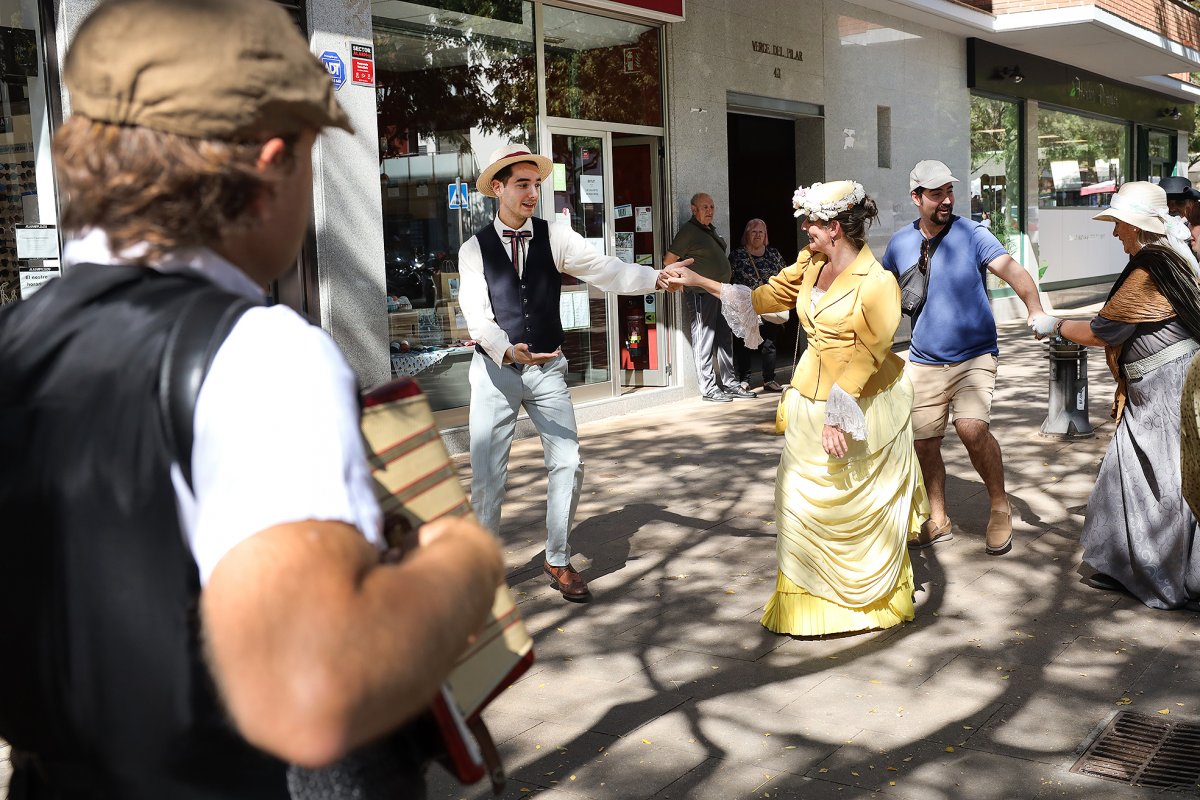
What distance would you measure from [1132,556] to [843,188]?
218 cm

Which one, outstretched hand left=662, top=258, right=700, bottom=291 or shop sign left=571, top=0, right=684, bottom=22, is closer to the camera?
outstretched hand left=662, top=258, right=700, bottom=291

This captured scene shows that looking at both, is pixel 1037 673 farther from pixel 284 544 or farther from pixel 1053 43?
pixel 1053 43

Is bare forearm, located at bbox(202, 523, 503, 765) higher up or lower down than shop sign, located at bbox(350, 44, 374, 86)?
lower down

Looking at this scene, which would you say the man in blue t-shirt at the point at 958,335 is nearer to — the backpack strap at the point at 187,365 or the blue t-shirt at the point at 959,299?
the blue t-shirt at the point at 959,299

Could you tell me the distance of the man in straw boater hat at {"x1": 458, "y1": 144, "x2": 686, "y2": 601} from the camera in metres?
5.77

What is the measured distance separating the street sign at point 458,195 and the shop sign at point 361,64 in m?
1.33

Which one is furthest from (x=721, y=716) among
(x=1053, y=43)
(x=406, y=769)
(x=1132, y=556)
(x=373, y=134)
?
(x=1053, y=43)

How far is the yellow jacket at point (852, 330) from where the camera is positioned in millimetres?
5164

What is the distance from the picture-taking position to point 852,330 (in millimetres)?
5176

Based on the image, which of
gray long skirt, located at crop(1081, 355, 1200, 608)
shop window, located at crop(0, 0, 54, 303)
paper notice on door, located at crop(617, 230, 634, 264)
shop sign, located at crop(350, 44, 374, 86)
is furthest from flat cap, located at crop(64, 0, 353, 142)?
paper notice on door, located at crop(617, 230, 634, 264)

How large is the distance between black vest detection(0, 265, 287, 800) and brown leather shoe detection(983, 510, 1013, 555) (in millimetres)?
5771

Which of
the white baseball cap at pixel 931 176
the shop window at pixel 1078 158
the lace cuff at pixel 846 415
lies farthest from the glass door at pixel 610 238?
the shop window at pixel 1078 158

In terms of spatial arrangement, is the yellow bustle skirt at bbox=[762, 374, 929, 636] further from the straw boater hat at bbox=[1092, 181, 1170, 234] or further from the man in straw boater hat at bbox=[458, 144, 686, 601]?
the straw boater hat at bbox=[1092, 181, 1170, 234]

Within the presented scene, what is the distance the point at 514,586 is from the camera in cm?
617
